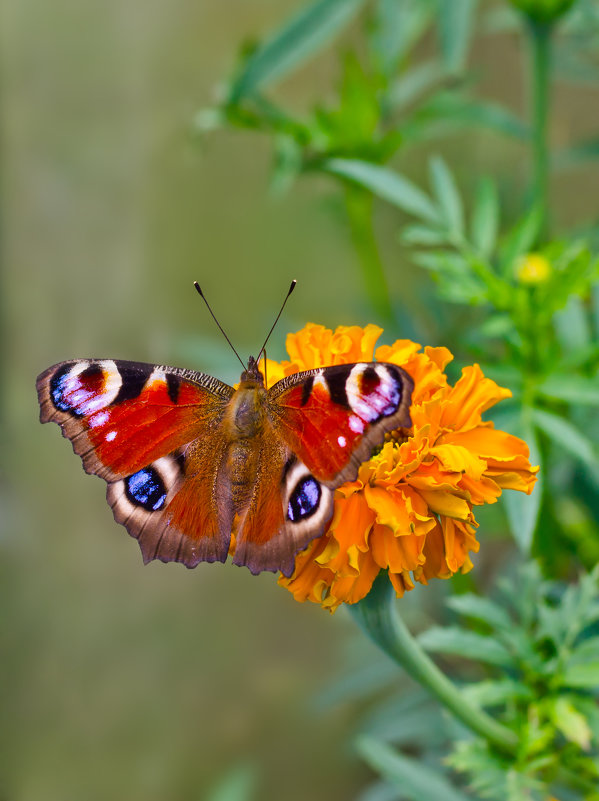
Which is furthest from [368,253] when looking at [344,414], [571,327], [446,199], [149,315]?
[344,414]

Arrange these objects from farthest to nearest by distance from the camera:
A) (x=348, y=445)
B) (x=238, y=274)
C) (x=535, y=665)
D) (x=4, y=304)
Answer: (x=238, y=274)
(x=4, y=304)
(x=535, y=665)
(x=348, y=445)

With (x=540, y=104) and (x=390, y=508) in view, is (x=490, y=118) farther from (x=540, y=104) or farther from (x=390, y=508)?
(x=390, y=508)

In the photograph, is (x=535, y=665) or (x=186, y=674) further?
(x=186, y=674)

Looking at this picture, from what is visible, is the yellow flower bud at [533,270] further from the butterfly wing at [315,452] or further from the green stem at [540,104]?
the butterfly wing at [315,452]

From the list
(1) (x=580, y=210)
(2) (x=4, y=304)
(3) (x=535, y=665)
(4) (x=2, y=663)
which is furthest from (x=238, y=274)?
(3) (x=535, y=665)

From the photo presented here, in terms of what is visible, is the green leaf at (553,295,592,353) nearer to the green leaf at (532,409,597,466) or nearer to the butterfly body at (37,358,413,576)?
the green leaf at (532,409,597,466)

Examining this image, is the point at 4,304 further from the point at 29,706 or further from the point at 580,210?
the point at 580,210
